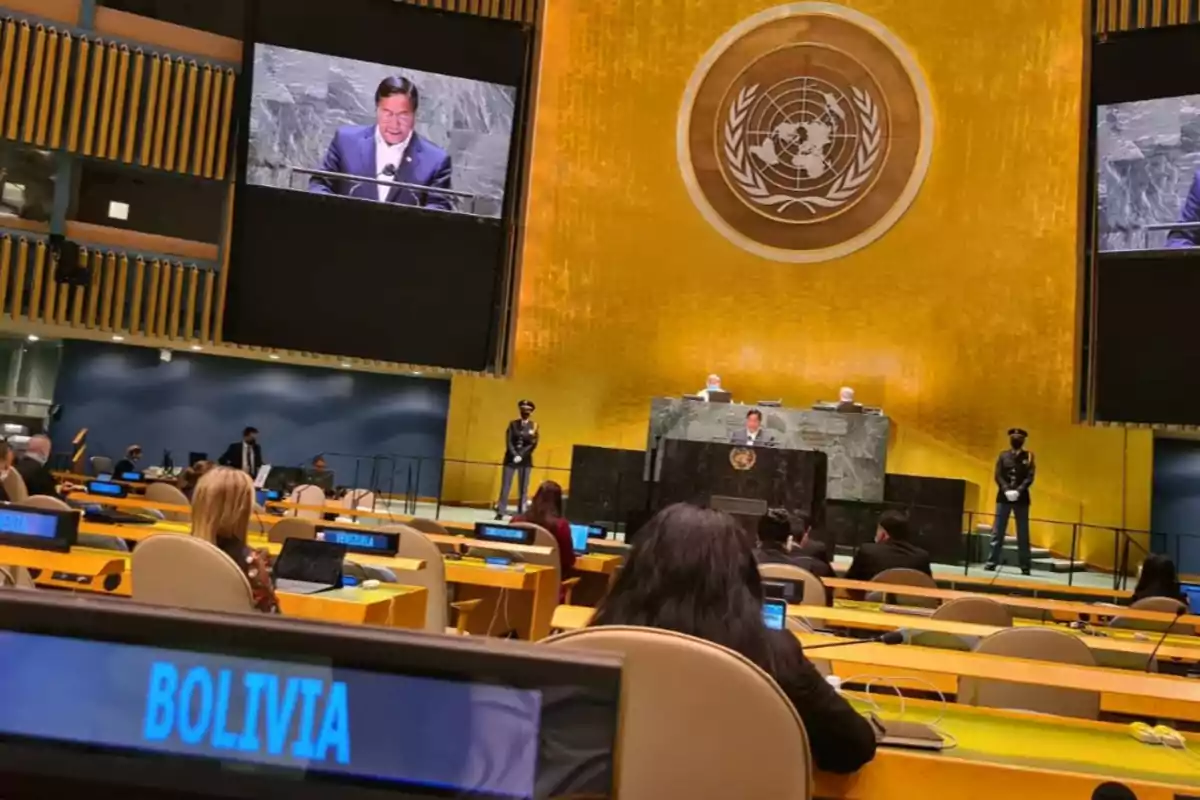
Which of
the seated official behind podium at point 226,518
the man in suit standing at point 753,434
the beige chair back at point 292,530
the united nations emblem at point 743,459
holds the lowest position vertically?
the beige chair back at point 292,530

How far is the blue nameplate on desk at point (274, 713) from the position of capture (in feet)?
2.17

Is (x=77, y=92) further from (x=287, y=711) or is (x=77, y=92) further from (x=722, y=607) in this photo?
(x=287, y=711)

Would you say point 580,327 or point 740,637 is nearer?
point 740,637

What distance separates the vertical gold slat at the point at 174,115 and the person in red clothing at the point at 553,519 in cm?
828

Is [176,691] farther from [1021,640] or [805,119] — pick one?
[805,119]

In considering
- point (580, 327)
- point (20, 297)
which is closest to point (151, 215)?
point (20, 297)

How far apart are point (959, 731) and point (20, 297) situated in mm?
12252

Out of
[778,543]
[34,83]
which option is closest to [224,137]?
[34,83]

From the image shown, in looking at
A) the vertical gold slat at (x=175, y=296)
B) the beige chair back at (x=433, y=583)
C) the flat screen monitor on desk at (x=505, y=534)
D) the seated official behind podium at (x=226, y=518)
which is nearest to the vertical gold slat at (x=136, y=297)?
the vertical gold slat at (x=175, y=296)

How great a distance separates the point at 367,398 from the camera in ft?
49.8

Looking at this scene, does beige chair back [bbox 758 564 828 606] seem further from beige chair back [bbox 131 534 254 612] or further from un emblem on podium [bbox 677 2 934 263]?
un emblem on podium [bbox 677 2 934 263]

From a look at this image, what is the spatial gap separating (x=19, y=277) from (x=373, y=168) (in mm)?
4183

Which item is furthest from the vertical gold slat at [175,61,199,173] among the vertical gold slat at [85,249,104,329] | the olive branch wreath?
the olive branch wreath

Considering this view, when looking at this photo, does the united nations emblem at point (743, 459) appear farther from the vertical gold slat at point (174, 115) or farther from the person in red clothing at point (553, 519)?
the vertical gold slat at point (174, 115)
